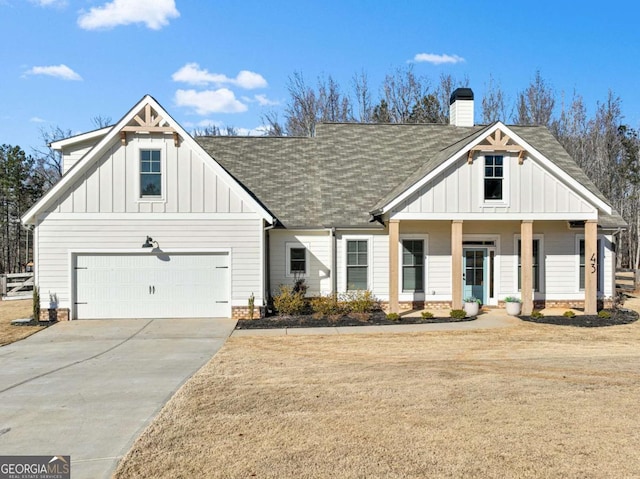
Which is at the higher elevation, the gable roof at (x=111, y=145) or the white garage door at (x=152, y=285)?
the gable roof at (x=111, y=145)

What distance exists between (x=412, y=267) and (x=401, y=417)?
11.3 meters

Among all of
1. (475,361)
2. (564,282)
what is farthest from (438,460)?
(564,282)

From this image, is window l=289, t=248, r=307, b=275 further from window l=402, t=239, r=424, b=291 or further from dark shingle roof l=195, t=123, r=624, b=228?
window l=402, t=239, r=424, b=291

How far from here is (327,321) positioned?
1537 centimetres

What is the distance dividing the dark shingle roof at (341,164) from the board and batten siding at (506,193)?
651mm

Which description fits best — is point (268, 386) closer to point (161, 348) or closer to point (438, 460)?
point (438, 460)

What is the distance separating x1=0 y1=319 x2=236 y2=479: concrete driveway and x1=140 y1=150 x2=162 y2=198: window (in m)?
3.93

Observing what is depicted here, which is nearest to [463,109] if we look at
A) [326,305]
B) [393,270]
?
[393,270]

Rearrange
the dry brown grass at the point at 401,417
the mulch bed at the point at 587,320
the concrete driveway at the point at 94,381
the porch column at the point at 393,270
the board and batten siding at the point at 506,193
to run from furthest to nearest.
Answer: the board and batten siding at the point at 506,193, the porch column at the point at 393,270, the mulch bed at the point at 587,320, the concrete driveway at the point at 94,381, the dry brown grass at the point at 401,417

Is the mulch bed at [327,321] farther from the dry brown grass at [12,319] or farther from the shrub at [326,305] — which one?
the dry brown grass at [12,319]

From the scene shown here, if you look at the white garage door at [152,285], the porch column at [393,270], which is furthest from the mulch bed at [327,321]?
the white garage door at [152,285]

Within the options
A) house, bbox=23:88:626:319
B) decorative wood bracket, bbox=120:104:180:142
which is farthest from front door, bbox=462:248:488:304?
decorative wood bracket, bbox=120:104:180:142

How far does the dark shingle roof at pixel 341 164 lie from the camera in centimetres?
1797

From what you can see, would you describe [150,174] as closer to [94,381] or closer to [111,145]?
[111,145]
